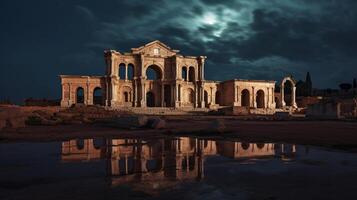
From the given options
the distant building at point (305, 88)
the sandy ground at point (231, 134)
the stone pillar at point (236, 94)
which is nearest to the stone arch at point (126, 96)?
the stone pillar at point (236, 94)

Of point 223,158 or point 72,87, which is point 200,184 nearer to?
point 223,158

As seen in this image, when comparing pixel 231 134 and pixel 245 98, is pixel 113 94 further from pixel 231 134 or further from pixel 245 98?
pixel 231 134

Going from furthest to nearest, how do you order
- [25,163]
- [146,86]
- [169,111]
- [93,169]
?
[146,86] → [169,111] → [25,163] → [93,169]

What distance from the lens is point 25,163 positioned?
24.6 ft

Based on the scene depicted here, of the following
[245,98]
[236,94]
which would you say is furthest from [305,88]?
[236,94]

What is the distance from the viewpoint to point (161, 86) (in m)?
64.2

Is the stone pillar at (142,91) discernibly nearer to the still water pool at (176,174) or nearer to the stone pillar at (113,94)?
the stone pillar at (113,94)

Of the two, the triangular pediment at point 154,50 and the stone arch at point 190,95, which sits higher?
the triangular pediment at point 154,50

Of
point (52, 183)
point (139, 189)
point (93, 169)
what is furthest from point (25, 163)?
point (139, 189)

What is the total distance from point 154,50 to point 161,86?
755 cm

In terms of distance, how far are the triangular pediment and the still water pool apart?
180ft

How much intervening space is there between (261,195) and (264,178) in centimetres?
127

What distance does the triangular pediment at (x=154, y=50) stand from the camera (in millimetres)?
Answer: 63025

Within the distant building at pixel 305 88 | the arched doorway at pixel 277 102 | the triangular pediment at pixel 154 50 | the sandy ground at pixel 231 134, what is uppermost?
the triangular pediment at pixel 154 50
